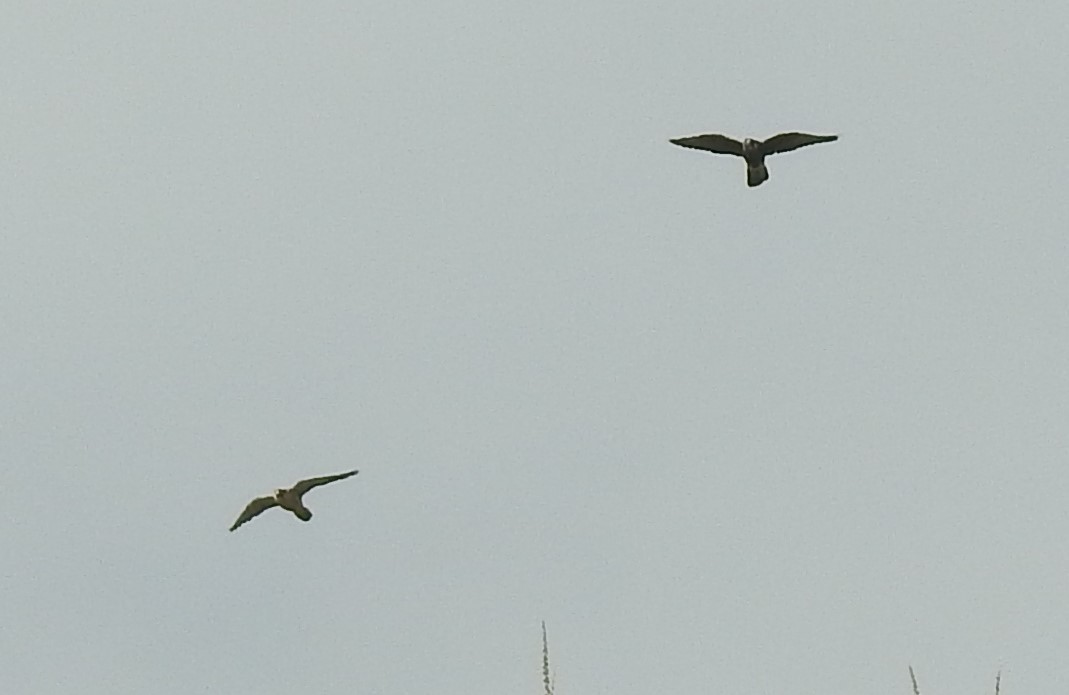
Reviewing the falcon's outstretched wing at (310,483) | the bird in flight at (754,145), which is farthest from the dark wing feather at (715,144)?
the falcon's outstretched wing at (310,483)

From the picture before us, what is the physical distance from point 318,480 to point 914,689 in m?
26.7

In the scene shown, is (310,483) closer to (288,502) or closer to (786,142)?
(288,502)

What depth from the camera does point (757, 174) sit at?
133ft

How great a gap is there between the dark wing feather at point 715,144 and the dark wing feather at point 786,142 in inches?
18.7

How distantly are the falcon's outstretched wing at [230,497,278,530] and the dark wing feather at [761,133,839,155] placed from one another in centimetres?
1432

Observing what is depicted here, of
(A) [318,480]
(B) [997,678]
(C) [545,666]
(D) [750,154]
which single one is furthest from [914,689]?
(A) [318,480]

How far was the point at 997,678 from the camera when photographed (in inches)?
874

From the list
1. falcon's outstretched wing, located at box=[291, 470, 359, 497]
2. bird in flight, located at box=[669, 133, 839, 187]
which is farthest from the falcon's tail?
falcon's outstretched wing, located at box=[291, 470, 359, 497]

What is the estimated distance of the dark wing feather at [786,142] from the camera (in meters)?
41.0

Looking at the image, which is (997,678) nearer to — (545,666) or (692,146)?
(545,666)

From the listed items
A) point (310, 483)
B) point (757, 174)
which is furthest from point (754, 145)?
point (310, 483)

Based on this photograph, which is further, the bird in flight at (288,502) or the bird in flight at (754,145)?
the bird in flight at (288,502)

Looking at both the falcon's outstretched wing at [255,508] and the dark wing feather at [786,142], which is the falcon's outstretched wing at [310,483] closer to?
the falcon's outstretched wing at [255,508]

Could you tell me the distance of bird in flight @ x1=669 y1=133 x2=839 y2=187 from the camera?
133 feet
